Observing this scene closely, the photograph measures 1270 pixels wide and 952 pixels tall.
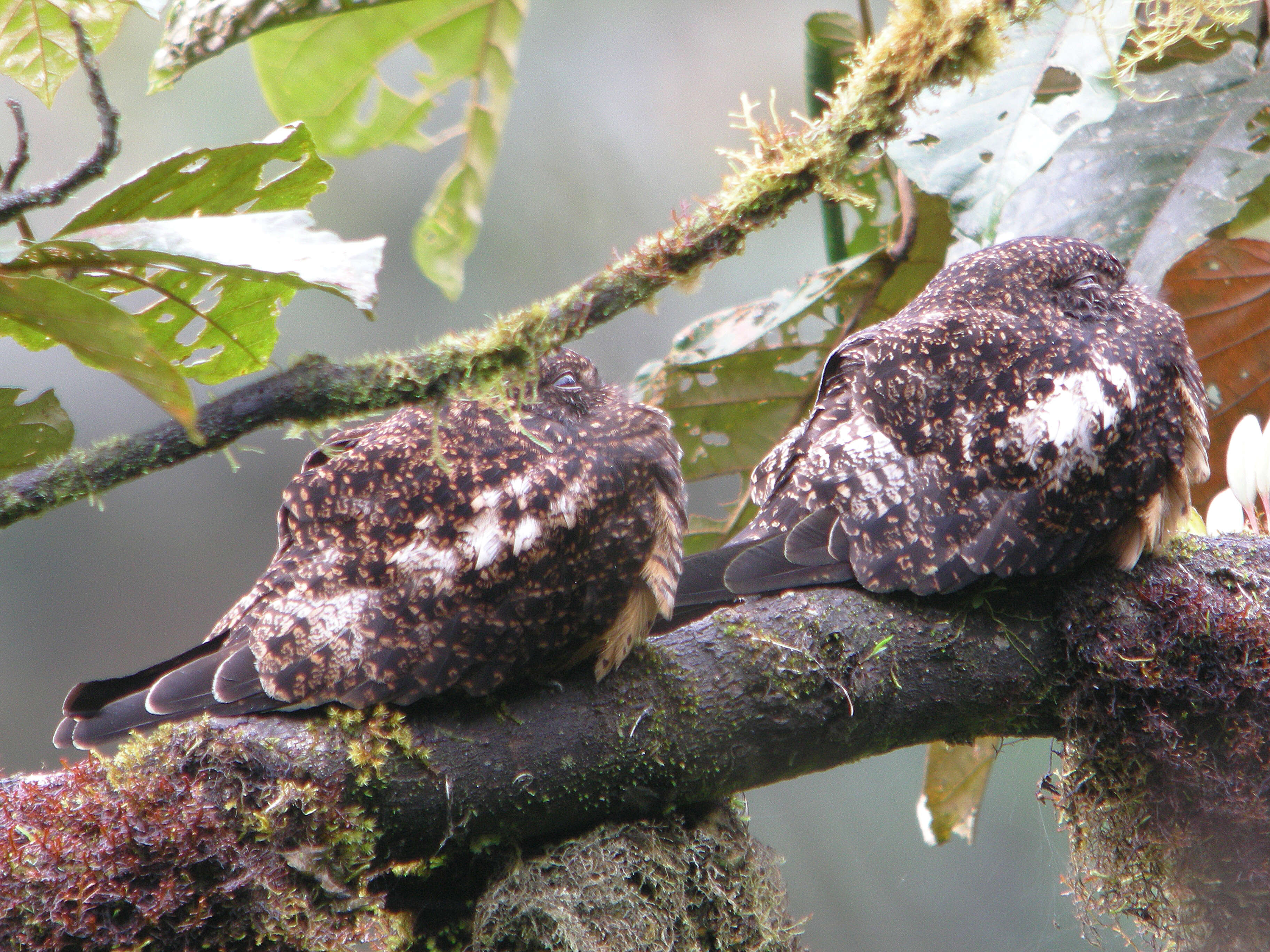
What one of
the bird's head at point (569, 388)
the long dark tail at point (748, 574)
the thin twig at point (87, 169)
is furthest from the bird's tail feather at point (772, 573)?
the thin twig at point (87, 169)

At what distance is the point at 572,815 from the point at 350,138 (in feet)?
2.84

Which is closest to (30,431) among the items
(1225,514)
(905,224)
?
(905,224)

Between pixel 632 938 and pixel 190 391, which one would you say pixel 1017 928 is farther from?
pixel 190 391

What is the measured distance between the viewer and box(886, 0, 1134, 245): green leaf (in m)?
1.32

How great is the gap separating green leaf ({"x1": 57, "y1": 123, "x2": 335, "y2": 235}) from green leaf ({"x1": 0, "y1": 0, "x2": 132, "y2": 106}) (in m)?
0.21

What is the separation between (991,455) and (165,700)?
1208mm

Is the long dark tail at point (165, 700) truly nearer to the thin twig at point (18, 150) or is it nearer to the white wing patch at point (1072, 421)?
the thin twig at point (18, 150)

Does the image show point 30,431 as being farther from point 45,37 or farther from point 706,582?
point 706,582

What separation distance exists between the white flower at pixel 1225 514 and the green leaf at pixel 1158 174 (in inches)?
20.7

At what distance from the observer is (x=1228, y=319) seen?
6.34 ft

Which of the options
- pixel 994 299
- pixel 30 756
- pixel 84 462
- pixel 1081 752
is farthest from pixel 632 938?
pixel 30 756

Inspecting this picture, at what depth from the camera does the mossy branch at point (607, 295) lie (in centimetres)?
73

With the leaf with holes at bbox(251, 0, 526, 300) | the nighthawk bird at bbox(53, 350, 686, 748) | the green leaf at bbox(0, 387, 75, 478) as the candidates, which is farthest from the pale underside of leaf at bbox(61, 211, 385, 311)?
the nighthawk bird at bbox(53, 350, 686, 748)

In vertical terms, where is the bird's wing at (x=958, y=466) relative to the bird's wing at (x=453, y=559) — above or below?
below
